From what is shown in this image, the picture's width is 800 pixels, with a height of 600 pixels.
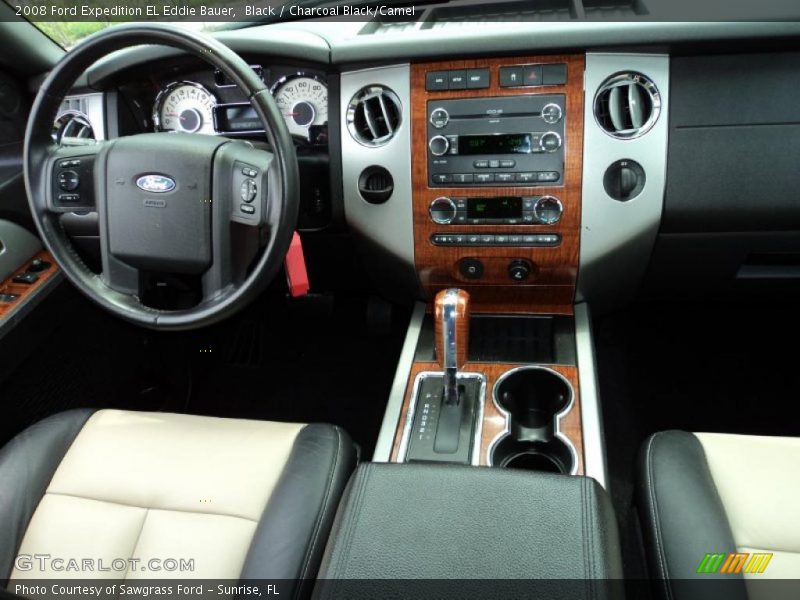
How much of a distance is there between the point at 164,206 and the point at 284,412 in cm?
98

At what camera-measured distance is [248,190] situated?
1.17 metres

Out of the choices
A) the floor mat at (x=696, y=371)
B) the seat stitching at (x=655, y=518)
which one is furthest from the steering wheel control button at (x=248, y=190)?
the floor mat at (x=696, y=371)

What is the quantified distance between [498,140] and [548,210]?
0.19 meters

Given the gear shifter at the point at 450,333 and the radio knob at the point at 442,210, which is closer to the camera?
the gear shifter at the point at 450,333

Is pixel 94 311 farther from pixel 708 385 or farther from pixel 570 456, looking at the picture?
pixel 708 385

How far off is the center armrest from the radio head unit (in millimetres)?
699

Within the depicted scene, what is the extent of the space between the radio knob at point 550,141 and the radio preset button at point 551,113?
3 cm

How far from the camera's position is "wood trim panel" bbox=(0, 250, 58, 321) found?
1.42 m

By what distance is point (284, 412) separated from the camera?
202 centimetres

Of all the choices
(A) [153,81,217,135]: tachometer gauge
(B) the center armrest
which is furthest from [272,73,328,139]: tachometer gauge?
(B) the center armrest

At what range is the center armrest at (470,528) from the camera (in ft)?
2.54

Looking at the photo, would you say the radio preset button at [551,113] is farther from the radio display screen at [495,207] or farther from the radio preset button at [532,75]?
the radio display screen at [495,207]

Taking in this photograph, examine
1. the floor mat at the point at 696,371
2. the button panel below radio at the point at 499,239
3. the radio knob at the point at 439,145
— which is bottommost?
the floor mat at the point at 696,371

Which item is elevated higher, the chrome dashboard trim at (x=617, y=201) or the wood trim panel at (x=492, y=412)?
the chrome dashboard trim at (x=617, y=201)
